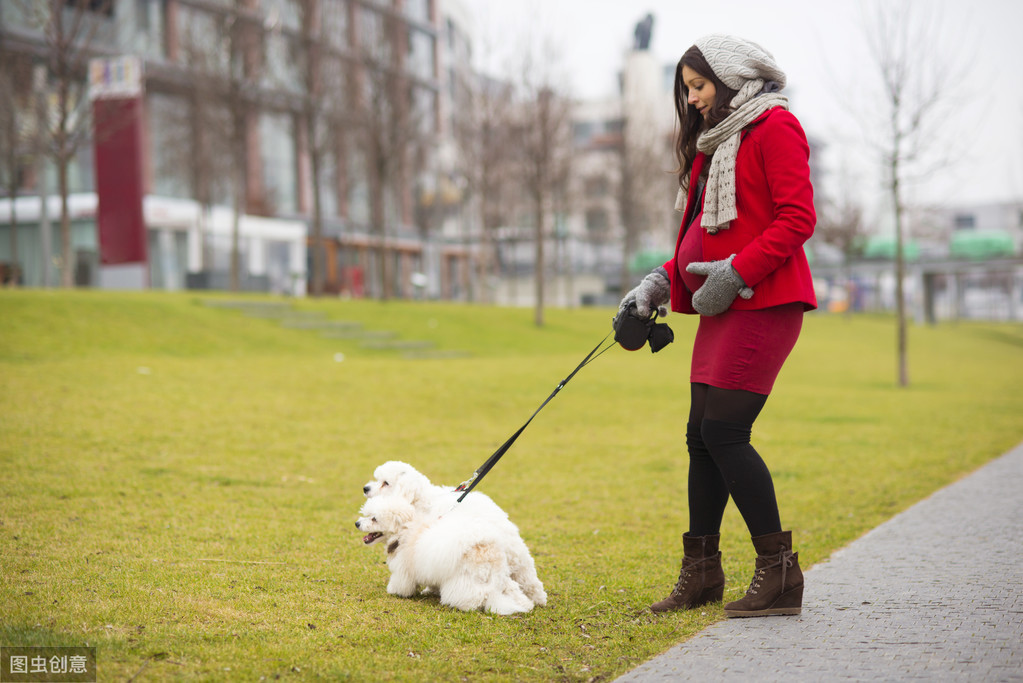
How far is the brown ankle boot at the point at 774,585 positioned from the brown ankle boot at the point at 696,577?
23 cm

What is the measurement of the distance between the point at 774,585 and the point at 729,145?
70.5 inches

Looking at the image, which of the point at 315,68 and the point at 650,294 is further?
the point at 315,68

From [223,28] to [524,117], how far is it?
8772mm

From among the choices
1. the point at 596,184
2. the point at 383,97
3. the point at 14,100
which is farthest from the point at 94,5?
the point at 596,184

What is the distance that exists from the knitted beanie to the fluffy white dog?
83.7 inches

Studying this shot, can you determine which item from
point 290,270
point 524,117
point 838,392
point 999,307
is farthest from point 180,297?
point 999,307

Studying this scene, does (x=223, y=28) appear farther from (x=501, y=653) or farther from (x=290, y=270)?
(x=501, y=653)

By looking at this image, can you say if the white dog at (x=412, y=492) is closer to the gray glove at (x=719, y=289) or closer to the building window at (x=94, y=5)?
the gray glove at (x=719, y=289)

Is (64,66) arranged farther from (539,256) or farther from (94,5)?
(539,256)

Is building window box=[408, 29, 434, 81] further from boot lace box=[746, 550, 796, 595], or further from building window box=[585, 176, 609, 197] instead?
boot lace box=[746, 550, 796, 595]

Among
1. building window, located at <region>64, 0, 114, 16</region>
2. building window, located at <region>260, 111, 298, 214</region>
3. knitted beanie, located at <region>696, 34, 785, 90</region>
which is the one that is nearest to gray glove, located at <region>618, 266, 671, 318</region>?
knitted beanie, located at <region>696, 34, 785, 90</region>

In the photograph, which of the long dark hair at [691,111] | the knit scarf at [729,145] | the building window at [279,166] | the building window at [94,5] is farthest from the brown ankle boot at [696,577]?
the building window at [279,166]

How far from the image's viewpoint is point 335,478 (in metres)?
7.32

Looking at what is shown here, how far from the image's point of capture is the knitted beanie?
3.58 m
